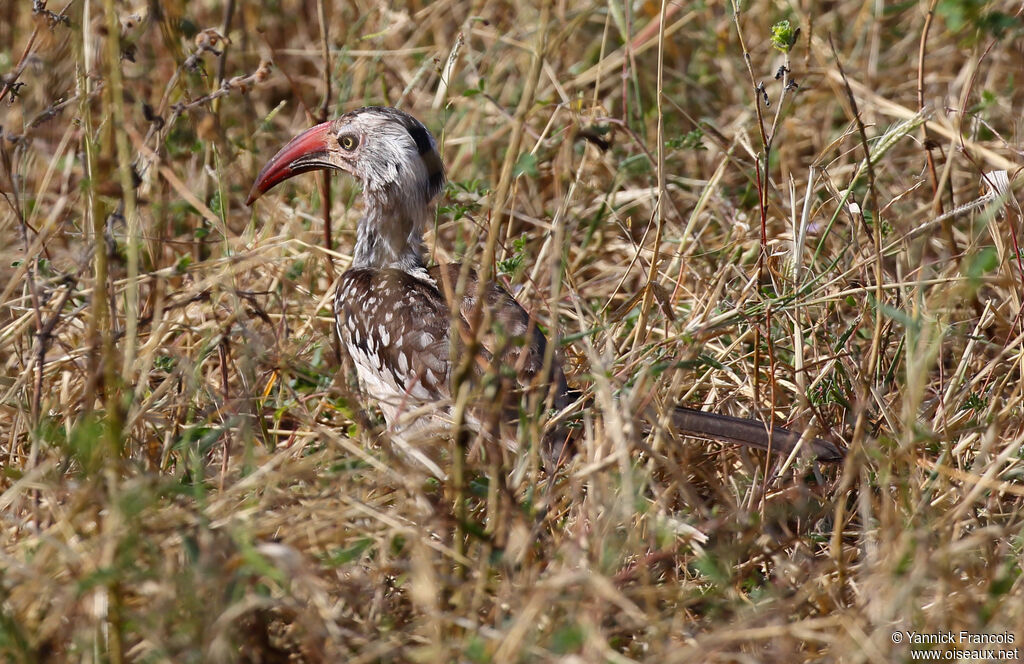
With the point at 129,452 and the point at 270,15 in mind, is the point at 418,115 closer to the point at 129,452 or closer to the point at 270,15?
the point at 270,15

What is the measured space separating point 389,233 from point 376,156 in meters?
0.25

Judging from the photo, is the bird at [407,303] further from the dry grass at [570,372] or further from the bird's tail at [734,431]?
the dry grass at [570,372]

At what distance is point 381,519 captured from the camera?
2.06 metres

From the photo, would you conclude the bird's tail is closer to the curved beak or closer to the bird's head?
the bird's head

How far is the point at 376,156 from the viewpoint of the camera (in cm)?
335

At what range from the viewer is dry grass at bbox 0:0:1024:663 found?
1.91m

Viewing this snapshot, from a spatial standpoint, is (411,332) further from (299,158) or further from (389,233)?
(299,158)

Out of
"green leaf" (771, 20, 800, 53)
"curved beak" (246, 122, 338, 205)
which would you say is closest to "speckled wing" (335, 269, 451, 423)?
"curved beak" (246, 122, 338, 205)

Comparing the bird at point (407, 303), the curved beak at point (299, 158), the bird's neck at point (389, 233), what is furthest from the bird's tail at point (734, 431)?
the curved beak at point (299, 158)

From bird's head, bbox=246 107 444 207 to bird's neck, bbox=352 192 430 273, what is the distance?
20 mm

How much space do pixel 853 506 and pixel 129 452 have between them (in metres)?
1.94

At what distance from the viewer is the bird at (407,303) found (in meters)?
2.70

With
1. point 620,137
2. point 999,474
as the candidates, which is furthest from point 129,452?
point 620,137

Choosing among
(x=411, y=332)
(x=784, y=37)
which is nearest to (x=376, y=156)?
(x=411, y=332)
